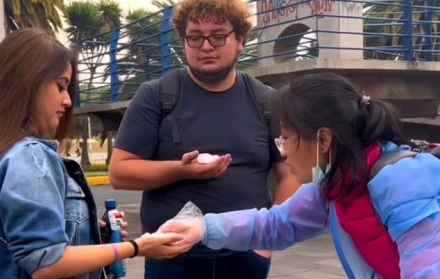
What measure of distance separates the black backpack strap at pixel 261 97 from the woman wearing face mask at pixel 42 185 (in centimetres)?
91

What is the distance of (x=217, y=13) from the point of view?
3.01 metres

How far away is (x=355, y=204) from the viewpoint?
202 centimetres

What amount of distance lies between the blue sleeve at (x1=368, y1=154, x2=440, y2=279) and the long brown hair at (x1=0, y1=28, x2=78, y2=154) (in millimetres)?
1055

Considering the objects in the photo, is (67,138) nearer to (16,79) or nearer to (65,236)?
(16,79)

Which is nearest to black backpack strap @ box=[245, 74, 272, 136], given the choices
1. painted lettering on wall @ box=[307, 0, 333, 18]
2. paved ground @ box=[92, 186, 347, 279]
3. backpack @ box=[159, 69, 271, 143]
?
backpack @ box=[159, 69, 271, 143]

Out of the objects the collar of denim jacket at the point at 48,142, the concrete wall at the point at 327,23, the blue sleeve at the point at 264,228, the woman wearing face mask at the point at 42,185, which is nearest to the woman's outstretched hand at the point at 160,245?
the woman wearing face mask at the point at 42,185

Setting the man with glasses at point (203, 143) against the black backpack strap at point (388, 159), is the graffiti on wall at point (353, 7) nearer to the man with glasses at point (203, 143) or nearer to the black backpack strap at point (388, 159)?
the man with glasses at point (203, 143)

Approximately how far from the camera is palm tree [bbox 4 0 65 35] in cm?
A: 2436

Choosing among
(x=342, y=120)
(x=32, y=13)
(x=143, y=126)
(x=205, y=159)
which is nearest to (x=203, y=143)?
(x=205, y=159)

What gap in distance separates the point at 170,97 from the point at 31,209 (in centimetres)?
115

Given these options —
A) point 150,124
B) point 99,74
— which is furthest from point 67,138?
point 99,74

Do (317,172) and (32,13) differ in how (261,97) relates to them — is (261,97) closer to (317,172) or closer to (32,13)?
(317,172)

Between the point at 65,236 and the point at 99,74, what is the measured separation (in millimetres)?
10839

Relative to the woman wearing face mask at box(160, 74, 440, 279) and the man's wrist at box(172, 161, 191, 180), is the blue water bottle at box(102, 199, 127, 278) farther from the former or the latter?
the woman wearing face mask at box(160, 74, 440, 279)
